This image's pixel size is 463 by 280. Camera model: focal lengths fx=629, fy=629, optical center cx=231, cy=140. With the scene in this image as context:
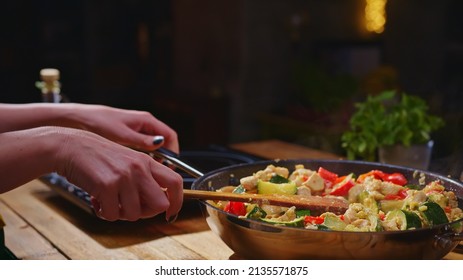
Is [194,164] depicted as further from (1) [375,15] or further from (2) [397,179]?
(1) [375,15]

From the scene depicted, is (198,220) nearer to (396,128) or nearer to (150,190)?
(150,190)

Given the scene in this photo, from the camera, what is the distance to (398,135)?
5.87 feet

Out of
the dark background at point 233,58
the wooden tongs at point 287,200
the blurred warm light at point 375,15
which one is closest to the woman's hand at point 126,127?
the wooden tongs at point 287,200

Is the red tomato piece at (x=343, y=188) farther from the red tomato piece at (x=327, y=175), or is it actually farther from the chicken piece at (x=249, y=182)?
the chicken piece at (x=249, y=182)

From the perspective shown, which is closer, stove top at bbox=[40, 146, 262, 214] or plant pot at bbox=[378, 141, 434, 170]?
stove top at bbox=[40, 146, 262, 214]

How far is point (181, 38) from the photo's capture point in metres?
4.77

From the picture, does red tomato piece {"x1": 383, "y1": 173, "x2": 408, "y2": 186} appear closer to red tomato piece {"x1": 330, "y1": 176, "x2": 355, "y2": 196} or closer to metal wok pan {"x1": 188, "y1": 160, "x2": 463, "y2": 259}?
red tomato piece {"x1": 330, "y1": 176, "x2": 355, "y2": 196}

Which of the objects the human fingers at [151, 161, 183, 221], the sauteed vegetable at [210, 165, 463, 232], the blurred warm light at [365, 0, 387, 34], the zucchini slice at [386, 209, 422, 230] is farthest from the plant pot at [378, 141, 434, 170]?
the blurred warm light at [365, 0, 387, 34]

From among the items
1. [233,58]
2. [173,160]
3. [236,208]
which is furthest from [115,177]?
[233,58]

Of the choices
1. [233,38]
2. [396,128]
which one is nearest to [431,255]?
[396,128]

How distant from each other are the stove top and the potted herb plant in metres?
0.32

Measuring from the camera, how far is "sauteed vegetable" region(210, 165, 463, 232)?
1034mm

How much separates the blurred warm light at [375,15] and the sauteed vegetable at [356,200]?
359 cm

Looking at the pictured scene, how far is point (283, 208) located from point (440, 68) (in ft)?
14.2
